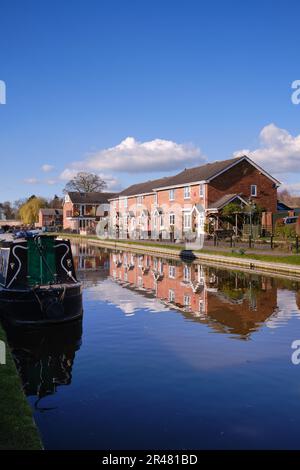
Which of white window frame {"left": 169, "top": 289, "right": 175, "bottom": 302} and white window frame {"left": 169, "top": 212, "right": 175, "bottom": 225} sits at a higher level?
white window frame {"left": 169, "top": 212, "right": 175, "bottom": 225}

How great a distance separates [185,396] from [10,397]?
308cm

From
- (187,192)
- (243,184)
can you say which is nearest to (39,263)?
(243,184)

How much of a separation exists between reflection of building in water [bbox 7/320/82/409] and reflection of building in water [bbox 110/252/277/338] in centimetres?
426

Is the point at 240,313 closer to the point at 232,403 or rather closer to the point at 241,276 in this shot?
the point at 232,403

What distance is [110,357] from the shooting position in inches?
457

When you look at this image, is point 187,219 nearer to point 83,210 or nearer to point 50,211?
point 83,210

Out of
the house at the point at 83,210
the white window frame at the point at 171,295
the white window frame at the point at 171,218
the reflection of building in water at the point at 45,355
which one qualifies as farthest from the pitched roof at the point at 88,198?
the reflection of building in water at the point at 45,355

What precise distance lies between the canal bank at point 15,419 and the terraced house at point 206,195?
36764 millimetres

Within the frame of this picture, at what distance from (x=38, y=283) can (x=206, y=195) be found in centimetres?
3482

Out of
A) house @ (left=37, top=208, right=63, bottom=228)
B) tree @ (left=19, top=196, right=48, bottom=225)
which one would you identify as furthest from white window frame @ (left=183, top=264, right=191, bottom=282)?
tree @ (left=19, top=196, right=48, bottom=225)

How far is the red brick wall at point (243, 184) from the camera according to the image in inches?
1943

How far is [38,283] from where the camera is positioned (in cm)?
1608

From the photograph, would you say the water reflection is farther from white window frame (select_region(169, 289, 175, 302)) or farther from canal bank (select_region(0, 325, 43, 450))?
canal bank (select_region(0, 325, 43, 450))

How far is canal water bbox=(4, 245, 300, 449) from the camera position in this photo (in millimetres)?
7512
